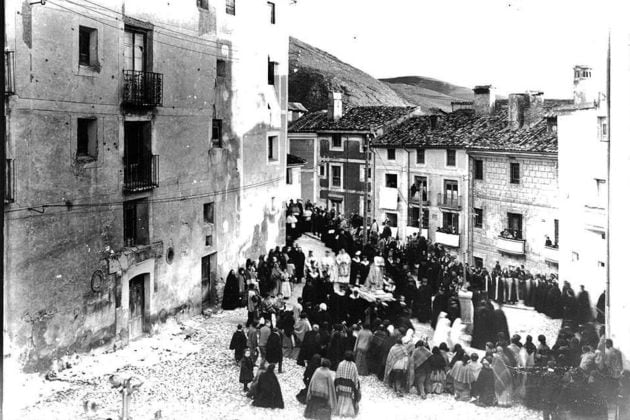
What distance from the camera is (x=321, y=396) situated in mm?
7711

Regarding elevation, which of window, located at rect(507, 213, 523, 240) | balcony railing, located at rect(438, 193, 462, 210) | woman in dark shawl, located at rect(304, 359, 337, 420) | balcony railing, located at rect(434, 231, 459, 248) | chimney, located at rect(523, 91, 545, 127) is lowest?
woman in dark shawl, located at rect(304, 359, 337, 420)

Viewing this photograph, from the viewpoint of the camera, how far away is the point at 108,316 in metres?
8.15

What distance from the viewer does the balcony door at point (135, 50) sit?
819cm

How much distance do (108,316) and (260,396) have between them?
76.8 inches

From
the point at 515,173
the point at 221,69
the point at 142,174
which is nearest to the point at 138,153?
the point at 142,174

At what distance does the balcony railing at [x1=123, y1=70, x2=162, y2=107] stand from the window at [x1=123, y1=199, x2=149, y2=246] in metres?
1.16

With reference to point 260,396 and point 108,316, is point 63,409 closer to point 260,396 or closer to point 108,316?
point 108,316

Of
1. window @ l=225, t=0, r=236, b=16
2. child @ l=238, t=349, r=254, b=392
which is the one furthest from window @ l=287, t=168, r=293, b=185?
child @ l=238, t=349, r=254, b=392

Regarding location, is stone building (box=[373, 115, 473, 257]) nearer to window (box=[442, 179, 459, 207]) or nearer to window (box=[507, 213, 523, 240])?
window (box=[442, 179, 459, 207])

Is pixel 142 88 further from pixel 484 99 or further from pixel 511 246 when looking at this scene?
pixel 511 246

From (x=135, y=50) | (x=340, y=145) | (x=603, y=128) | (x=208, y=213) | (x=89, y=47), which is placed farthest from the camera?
(x=340, y=145)

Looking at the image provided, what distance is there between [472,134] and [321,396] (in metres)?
3.82

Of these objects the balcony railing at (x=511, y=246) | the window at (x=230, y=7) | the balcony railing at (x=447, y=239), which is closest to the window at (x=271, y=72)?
the window at (x=230, y=7)

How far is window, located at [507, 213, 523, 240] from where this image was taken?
8.55m
